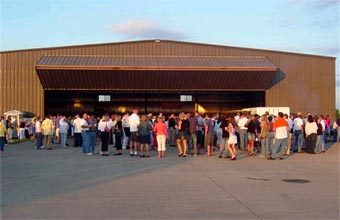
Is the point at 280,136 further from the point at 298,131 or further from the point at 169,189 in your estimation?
the point at 169,189

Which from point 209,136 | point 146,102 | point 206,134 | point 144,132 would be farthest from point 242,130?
point 146,102

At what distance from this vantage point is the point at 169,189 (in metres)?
11.6

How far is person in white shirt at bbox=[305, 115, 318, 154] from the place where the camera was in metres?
22.8

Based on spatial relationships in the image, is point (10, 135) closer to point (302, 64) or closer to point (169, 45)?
point (169, 45)

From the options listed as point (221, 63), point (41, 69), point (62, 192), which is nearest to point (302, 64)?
point (221, 63)

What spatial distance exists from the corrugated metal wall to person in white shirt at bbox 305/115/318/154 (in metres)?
20.6

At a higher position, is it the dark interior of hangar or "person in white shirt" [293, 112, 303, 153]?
the dark interior of hangar

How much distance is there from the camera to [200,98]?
52.6 m

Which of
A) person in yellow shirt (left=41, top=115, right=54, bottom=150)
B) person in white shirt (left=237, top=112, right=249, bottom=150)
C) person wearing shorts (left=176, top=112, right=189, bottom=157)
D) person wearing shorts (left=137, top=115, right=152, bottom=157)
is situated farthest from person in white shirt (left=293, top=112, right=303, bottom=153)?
person in yellow shirt (left=41, top=115, right=54, bottom=150)

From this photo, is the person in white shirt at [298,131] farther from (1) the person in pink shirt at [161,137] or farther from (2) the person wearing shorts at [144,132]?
(2) the person wearing shorts at [144,132]

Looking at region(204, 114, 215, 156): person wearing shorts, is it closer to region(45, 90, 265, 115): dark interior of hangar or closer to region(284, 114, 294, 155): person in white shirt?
region(284, 114, 294, 155): person in white shirt

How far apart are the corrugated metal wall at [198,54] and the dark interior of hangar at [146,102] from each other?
23.1 ft

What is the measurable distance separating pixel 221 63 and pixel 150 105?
43.0ft

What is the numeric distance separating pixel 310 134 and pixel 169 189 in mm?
12906
